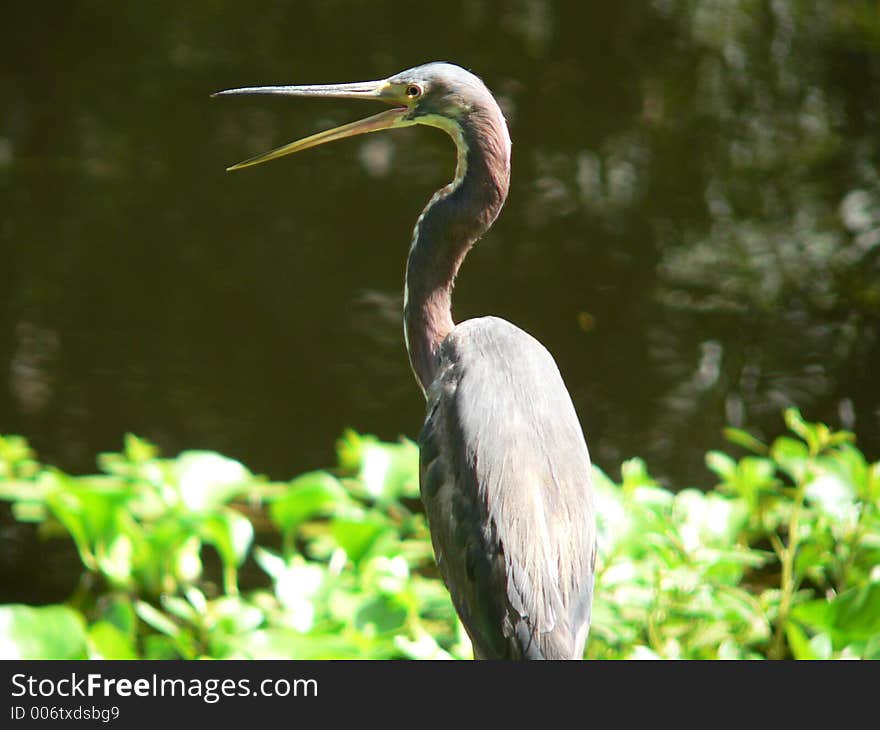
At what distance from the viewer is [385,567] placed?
2.90 m

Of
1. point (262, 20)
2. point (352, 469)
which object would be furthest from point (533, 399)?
point (262, 20)

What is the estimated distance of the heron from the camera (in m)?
2.21

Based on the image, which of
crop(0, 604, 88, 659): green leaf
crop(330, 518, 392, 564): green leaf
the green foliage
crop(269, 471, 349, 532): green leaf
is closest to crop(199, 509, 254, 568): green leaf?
the green foliage

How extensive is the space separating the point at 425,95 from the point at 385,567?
1.12 metres

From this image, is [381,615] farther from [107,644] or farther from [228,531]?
[107,644]

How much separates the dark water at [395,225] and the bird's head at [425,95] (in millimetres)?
1964

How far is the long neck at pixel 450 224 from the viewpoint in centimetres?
256

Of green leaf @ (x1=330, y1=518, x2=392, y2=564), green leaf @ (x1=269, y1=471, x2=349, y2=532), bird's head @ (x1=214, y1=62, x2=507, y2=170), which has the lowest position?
green leaf @ (x1=330, y1=518, x2=392, y2=564)

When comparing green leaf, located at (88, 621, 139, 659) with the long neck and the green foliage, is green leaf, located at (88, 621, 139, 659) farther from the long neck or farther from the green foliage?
the long neck

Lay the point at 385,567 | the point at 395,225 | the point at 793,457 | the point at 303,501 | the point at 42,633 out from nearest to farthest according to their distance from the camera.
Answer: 1. the point at 42,633
2. the point at 385,567
3. the point at 303,501
4. the point at 793,457
5. the point at 395,225

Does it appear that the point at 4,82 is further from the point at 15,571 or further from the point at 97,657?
the point at 97,657

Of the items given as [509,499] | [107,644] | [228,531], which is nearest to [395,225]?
[228,531]

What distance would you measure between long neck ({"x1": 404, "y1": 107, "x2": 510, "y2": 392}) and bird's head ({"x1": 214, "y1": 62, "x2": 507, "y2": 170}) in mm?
13

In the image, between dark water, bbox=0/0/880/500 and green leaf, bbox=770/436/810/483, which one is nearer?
green leaf, bbox=770/436/810/483
